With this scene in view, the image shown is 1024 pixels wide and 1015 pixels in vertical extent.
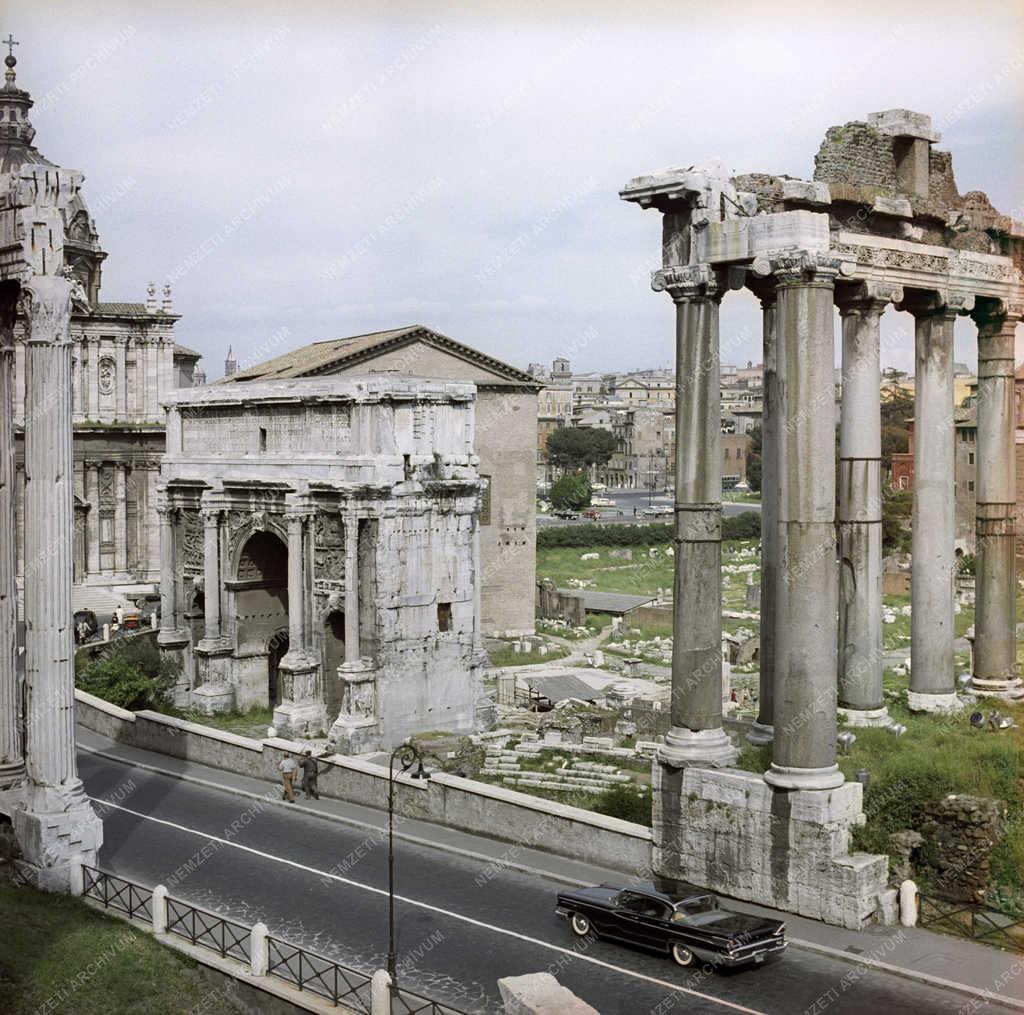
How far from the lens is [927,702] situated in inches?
870

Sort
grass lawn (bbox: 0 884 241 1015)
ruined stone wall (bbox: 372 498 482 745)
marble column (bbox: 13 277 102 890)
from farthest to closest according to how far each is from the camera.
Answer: ruined stone wall (bbox: 372 498 482 745)
marble column (bbox: 13 277 102 890)
grass lawn (bbox: 0 884 241 1015)

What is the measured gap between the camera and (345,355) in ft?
163

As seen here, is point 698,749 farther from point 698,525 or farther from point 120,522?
point 120,522

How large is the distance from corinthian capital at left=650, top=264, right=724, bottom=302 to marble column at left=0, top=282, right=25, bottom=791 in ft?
32.6

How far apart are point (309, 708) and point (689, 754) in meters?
19.1

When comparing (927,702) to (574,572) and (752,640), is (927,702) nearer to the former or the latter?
(752,640)

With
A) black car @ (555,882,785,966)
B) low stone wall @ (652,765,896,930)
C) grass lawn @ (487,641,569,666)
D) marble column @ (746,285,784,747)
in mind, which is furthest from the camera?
grass lawn @ (487,641,569,666)

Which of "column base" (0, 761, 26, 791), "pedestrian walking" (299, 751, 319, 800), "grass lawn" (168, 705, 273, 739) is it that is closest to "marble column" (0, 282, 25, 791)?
"column base" (0, 761, 26, 791)

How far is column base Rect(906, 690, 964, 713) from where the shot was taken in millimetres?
22000

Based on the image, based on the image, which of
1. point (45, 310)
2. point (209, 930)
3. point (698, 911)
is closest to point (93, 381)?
point (45, 310)

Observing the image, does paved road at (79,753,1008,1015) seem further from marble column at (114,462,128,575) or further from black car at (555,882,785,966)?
marble column at (114,462,128,575)

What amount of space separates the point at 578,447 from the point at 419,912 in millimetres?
140923

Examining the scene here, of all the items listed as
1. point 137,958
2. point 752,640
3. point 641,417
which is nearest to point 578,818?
point 137,958

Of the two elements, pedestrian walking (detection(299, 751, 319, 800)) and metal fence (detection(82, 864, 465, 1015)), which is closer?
metal fence (detection(82, 864, 465, 1015))
